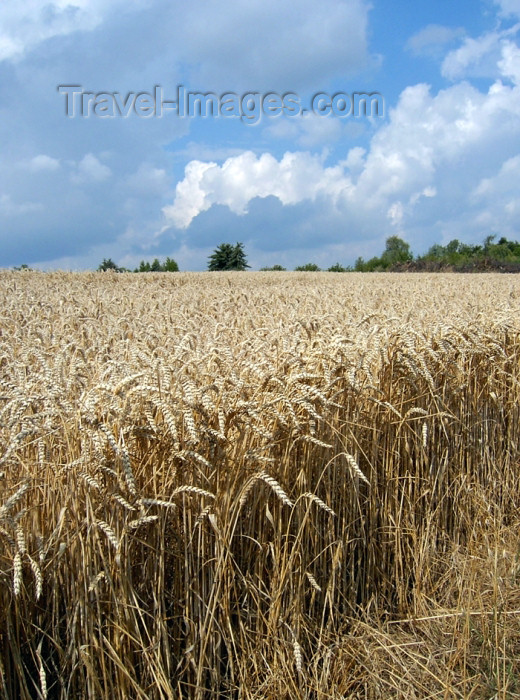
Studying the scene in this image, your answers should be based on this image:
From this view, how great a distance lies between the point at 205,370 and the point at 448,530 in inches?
76.0

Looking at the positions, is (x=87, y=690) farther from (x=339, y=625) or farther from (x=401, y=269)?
(x=401, y=269)

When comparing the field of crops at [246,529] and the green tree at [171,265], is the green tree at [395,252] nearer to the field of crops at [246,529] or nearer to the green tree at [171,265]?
the green tree at [171,265]

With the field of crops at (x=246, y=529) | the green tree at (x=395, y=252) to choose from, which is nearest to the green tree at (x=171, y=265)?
the green tree at (x=395, y=252)

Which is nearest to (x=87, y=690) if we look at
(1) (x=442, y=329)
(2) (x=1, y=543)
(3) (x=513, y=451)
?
(2) (x=1, y=543)

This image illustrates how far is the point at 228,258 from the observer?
145 feet

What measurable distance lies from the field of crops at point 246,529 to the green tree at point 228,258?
4109 cm

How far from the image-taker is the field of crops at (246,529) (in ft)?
5.76

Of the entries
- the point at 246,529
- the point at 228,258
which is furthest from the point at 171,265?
the point at 246,529

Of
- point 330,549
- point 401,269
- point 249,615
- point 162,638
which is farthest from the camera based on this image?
point 401,269

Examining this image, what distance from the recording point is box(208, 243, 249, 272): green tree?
4416cm

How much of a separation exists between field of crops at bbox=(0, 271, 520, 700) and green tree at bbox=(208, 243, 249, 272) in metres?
41.1

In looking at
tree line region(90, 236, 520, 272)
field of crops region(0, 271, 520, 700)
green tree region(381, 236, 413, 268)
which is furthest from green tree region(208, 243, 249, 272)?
field of crops region(0, 271, 520, 700)

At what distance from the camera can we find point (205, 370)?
228 centimetres

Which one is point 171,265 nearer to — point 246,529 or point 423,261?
point 423,261
